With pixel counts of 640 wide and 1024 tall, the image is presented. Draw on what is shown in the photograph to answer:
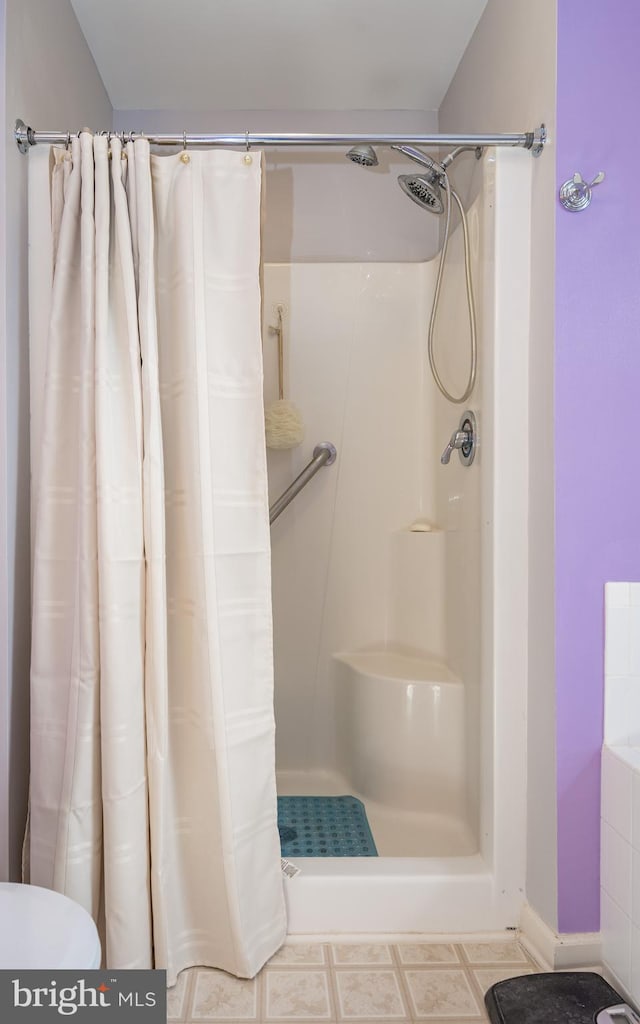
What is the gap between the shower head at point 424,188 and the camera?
6.39 ft

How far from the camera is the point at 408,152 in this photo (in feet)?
5.88

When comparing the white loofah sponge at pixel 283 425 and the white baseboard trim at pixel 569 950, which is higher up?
the white loofah sponge at pixel 283 425

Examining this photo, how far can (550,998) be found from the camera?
1431mm

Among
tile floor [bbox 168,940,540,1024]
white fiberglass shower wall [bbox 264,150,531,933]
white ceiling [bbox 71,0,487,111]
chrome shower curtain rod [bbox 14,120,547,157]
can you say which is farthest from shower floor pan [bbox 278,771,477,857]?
white ceiling [bbox 71,0,487,111]

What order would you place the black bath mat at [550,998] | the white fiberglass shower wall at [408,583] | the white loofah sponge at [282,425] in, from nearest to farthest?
the black bath mat at [550,998] → the white fiberglass shower wall at [408,583] → the white loofah sponge at [282,425]

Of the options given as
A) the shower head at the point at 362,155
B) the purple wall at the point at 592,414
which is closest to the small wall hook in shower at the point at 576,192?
the purple wall at the point at 592,414

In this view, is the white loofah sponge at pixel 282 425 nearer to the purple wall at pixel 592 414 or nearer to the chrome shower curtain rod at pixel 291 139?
the chrome shower curtain rod at pixel 291 139

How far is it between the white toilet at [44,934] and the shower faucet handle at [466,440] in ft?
4.50

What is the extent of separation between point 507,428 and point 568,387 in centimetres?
19

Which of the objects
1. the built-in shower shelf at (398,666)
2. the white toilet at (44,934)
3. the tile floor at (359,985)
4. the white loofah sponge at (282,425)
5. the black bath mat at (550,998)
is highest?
the white loofah sponge at (282,425)

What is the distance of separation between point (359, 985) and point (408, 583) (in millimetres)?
1219

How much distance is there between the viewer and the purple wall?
5.14 ft

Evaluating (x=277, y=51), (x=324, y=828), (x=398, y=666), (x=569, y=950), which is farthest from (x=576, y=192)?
(x=324, y=828)

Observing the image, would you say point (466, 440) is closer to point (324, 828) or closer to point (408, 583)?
point (408, 583)
